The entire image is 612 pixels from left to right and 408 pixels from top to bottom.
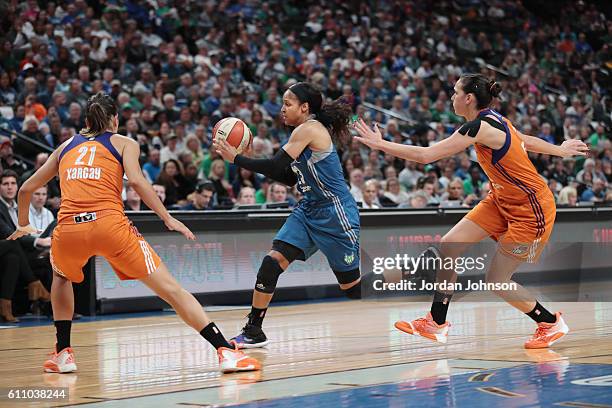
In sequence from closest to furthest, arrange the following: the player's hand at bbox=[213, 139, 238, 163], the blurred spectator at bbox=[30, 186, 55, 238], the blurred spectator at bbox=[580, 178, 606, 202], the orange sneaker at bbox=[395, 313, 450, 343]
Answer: the player's hand at bbox=[213, 139, 238, 163] < the orange sneaker at bbox=[395, 313, 450, 343] < the blurred spectator at bbox=[30, 186, 55, 238] < the blurred spectator at bbox=[580, 178, 606, 202]

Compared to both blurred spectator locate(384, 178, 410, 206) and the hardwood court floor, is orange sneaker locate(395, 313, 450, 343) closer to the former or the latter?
Result: the hardwood court floor

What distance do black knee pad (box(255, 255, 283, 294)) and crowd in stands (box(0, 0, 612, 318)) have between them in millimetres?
4097

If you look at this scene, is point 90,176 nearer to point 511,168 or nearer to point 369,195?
point 511,168

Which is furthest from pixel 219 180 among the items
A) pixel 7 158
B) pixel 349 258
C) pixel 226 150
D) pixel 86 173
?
pixel 86 173

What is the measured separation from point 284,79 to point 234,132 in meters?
12.7

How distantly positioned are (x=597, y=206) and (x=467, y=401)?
458 inches

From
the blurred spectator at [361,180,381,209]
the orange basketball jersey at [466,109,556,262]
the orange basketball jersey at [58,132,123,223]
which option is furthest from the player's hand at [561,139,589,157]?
the blurred spectator at [361,180,381,209]

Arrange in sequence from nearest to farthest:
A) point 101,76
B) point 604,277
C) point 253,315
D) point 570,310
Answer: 1. point 253,315
2. point 570,310
3. point 604,277
4. point 101,76

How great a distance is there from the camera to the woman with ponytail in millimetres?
8109

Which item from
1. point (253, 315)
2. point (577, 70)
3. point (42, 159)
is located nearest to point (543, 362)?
point (253, 315)

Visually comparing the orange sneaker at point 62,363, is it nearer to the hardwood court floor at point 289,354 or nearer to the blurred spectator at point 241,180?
the hardwood court floor at point 289,354

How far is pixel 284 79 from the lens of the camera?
20609mm

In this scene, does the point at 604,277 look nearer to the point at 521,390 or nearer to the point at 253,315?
the point at 253,315

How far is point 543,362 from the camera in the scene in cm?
705
